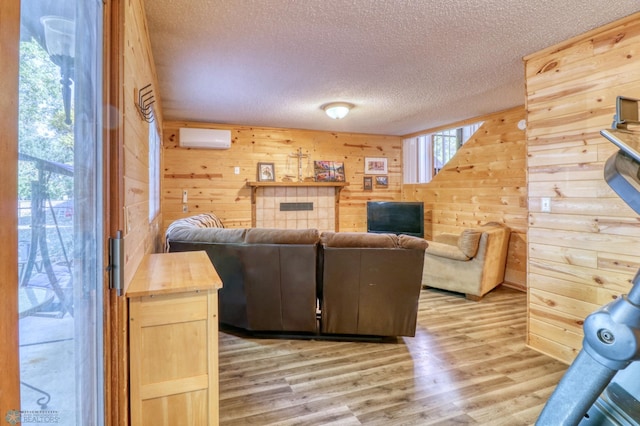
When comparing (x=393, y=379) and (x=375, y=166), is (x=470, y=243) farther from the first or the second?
(x=375, y=166)

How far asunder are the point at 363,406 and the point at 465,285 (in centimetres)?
255

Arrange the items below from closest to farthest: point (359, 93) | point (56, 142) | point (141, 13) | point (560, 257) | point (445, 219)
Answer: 1. point (56, 142)
2. point (141, 13)
3. point (560, 257)
4. point (359, 93)
5. point (445, 219)

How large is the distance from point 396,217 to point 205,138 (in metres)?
3.34

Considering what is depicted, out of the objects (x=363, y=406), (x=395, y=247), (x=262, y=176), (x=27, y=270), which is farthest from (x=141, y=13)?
(x=262, y=176)

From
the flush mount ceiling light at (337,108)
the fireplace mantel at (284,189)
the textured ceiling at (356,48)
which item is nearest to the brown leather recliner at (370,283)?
the textured ceiling at (356,48)

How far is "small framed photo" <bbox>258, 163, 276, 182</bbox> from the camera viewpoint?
5703mm

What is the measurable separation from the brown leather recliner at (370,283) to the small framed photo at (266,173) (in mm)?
3136

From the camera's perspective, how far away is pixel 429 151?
6.19 metres

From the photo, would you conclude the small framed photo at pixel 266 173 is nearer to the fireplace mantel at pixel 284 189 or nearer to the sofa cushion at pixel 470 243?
the fireplace mantel at pixel 284 189

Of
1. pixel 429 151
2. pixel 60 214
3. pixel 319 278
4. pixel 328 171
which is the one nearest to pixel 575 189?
pixel 319 278

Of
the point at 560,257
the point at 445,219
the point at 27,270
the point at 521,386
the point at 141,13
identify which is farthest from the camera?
the point at 445,219

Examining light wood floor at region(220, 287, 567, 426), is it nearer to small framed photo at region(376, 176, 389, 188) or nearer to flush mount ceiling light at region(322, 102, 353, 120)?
flush mount ceiling light at region(322, 102, 353, 120)

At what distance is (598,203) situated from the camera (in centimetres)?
233

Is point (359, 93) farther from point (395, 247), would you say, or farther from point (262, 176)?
point (262, 176)
